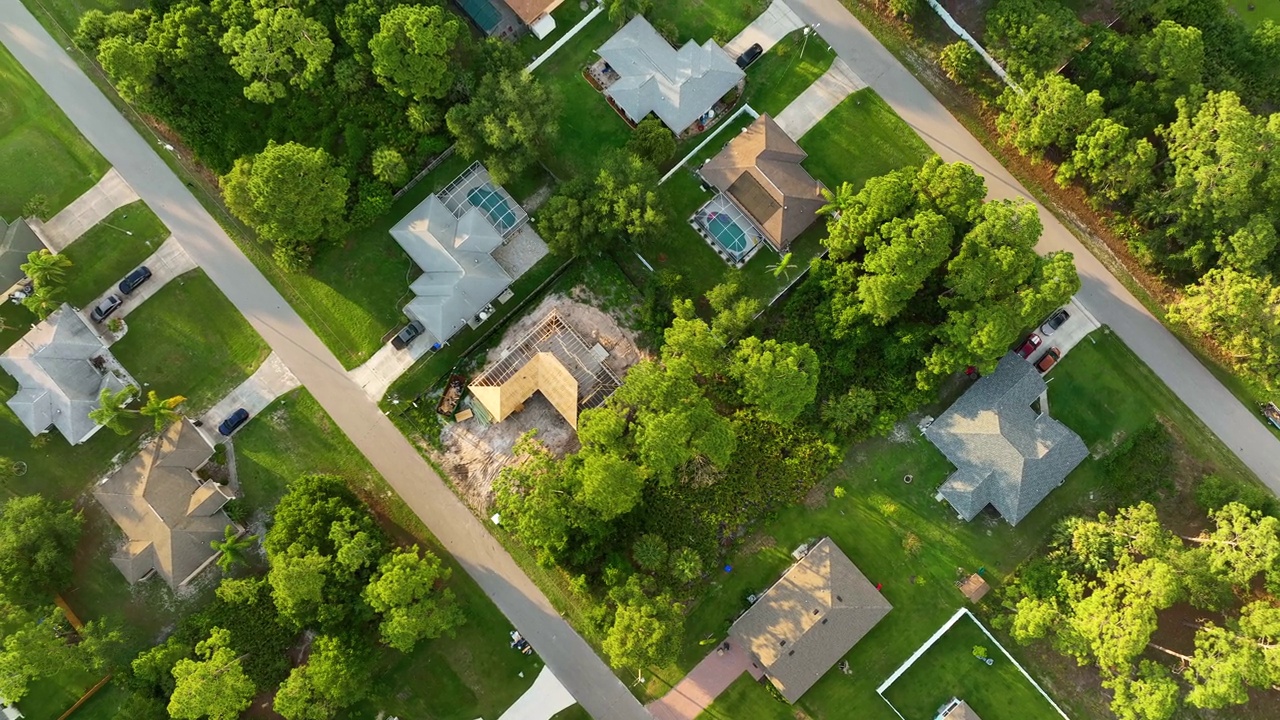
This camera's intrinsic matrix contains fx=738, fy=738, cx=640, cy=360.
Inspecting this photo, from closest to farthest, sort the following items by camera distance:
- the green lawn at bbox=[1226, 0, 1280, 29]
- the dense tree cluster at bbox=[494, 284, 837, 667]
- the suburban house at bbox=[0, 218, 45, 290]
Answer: the dense tree cluster at bbox=[494, 284, 837, 667] → the suburban house at bbox=[0, 218, 45, 290] → the green lawn at bbox=[1226, 0, 1280, 29]

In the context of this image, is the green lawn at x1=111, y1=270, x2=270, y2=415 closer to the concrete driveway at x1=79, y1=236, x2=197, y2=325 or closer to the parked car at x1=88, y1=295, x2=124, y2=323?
the concrete driveway at x1=79, y1=236, x2=197, y2=325

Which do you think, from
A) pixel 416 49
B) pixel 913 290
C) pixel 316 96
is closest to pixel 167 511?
pixel 316 96

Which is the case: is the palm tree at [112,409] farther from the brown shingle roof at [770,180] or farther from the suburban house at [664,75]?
the brown shingle roof at [770,180]

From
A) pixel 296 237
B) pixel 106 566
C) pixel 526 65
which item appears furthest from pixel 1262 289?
pixel 106 566

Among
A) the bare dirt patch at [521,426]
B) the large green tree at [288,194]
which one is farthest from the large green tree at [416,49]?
the bare dirt patch at [521,426]

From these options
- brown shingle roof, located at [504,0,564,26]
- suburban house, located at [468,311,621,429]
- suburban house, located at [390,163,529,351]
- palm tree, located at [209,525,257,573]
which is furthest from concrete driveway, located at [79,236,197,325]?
brown shingle roof, located at [504,0,564,26]

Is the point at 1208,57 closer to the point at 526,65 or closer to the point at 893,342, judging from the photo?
the point at 893,342
